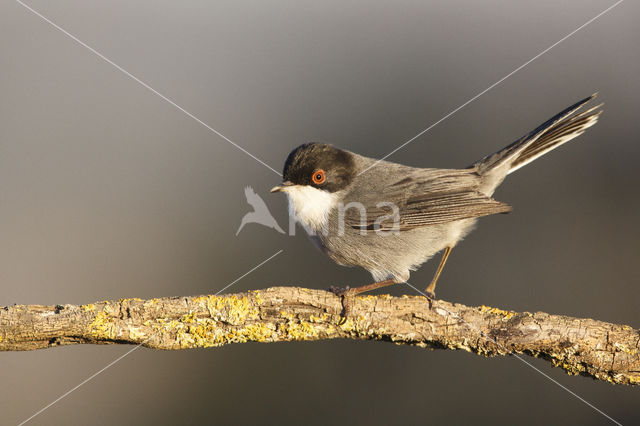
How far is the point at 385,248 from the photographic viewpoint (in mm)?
4590

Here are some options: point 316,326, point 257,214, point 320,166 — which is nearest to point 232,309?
point 316,326

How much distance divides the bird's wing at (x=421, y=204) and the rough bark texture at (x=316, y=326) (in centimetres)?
110

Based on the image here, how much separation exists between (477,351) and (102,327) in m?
2.72

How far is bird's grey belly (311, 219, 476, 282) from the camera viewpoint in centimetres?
458

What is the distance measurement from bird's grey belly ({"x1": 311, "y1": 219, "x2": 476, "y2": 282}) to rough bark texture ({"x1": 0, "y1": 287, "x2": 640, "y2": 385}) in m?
0.88

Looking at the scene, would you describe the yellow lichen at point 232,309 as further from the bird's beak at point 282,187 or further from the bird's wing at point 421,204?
the bird's wing at point 421,204

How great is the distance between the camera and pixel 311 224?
4.71 m

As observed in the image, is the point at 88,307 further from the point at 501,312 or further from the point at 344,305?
the point at 501,312

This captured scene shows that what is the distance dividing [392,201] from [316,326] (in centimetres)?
169

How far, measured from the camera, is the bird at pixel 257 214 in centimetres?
730

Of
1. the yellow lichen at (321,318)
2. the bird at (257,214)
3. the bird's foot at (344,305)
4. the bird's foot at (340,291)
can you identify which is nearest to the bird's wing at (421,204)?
the bird's foot at (340,291)

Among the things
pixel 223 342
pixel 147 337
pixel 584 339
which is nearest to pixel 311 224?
pixel 223 342
